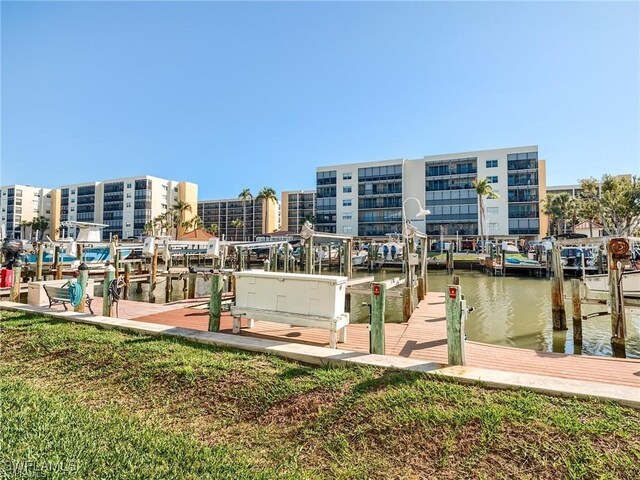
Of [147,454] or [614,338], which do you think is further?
[614,338]

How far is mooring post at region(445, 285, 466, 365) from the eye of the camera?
5.23 meters

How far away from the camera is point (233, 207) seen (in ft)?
363

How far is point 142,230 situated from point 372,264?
2583 inches

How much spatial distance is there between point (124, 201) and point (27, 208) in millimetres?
37283

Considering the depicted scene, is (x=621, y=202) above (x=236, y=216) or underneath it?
underneath

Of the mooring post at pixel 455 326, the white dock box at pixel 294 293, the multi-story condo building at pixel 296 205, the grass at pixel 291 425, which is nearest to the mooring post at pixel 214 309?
A: the white dock box at pixel 294 293

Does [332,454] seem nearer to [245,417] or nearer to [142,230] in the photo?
[245,417]

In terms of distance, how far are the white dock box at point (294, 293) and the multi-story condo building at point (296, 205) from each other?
97204 millimetres

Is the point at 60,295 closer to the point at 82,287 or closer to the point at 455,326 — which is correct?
the point at 82,287

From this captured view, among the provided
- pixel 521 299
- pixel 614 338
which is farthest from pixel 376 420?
pixel 521 299

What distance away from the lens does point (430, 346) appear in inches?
290

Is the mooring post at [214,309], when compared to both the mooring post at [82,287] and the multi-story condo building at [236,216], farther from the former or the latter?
the multi-story condo building at [236,216]

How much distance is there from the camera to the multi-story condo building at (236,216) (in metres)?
106

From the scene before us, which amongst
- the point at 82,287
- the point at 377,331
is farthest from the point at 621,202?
the point at 82,287
